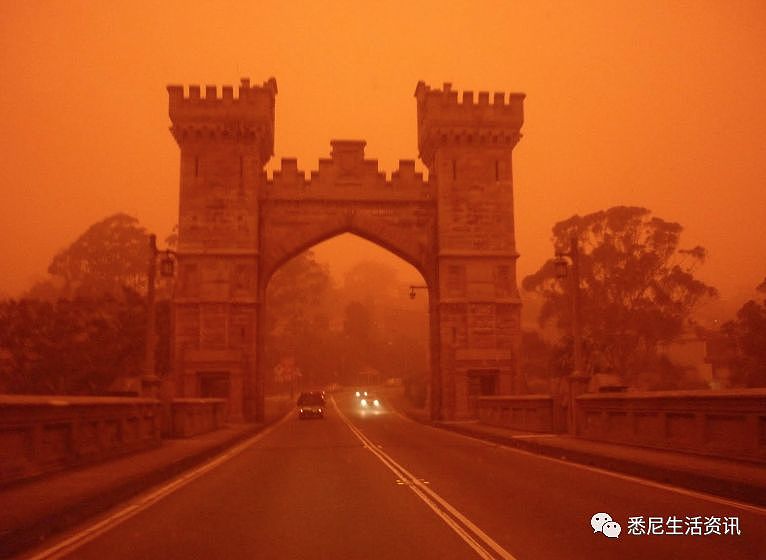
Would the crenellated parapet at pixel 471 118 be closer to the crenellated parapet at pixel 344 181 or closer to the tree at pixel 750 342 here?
the crenellated parapet at pixel 344 181

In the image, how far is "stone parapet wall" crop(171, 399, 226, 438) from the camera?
79.7 ft

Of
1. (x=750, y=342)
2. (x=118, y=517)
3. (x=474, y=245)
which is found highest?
(x=474, y=245)

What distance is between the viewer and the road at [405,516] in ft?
24.6

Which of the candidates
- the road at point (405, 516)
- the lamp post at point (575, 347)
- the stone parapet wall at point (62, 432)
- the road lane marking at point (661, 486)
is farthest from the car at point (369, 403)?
the road at point (405, 516)

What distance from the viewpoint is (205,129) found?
1581 inches

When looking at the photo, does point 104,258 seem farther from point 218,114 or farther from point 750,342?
point 750,342

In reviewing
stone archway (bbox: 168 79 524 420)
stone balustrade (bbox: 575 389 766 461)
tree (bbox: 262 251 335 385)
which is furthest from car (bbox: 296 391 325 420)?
tree (bbox: 262 251 335 385)

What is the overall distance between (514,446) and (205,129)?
80.6 ft

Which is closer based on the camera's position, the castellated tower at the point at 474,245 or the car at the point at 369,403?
the castellated tower at the point at 474,245

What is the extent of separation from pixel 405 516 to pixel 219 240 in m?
31.6

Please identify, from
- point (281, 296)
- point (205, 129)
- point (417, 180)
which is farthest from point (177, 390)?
point (281, 296)

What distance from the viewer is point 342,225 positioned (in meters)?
40.4

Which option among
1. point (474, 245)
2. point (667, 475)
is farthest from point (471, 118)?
point (667, 475)

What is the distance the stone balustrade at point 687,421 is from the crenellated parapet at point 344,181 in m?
21.4
